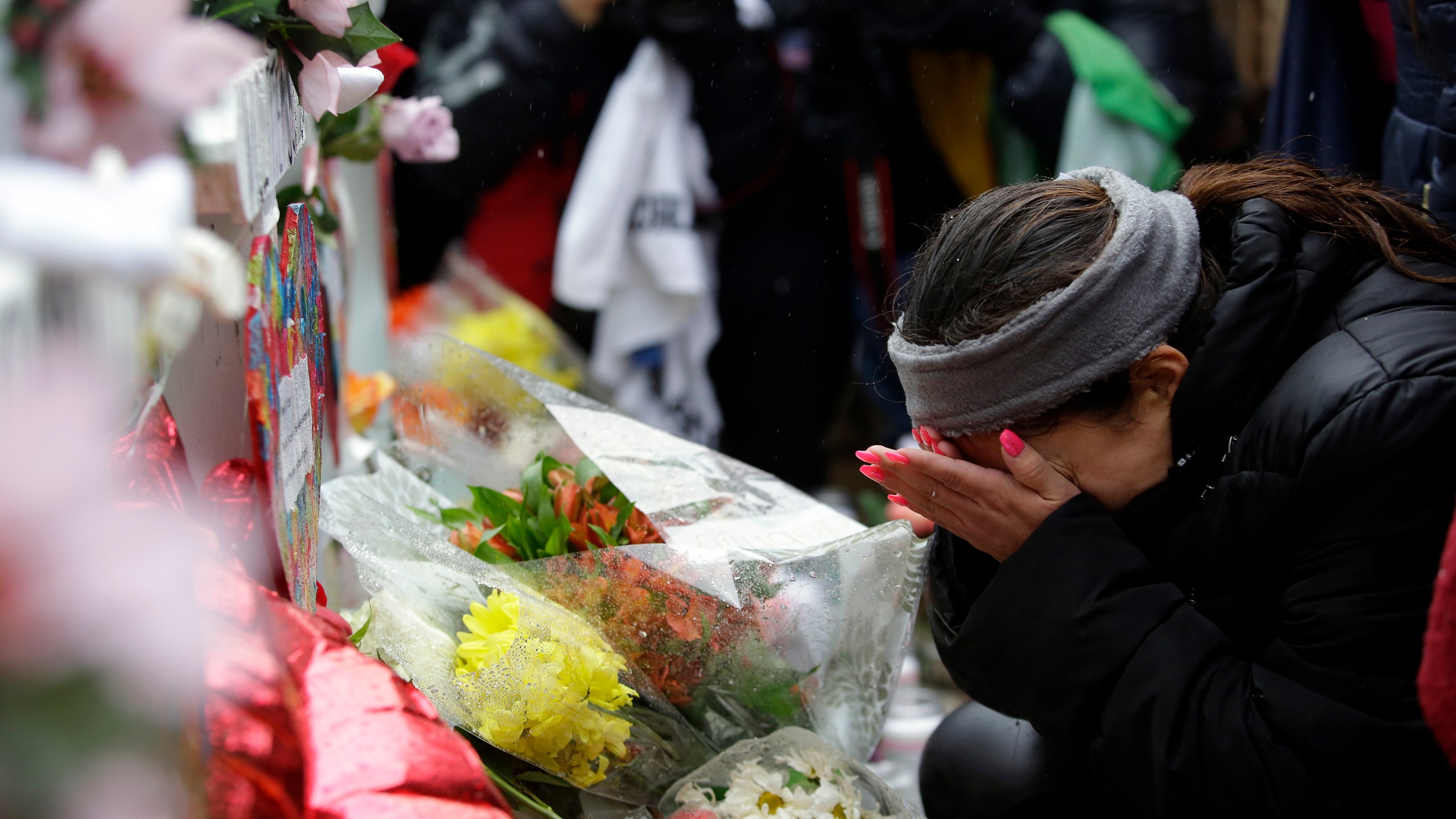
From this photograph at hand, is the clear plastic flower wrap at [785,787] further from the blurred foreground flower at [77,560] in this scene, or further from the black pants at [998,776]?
the blurred foreground flower at [77,560]

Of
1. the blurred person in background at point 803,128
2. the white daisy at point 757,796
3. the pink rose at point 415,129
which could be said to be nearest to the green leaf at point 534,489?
the white daisy at point 757,796

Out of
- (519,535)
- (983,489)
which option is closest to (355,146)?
(519,535)

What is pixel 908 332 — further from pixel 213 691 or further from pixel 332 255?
pixel 332 255

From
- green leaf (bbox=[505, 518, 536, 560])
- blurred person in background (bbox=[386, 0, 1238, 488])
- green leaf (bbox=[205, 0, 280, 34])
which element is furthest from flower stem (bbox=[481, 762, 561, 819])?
blurred person in background (bbox=[386, 0, 1238, 488])

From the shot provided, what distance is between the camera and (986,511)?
3.64 ft

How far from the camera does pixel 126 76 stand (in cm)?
59

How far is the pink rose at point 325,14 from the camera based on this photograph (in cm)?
93

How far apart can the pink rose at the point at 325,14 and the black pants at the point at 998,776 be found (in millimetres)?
1079

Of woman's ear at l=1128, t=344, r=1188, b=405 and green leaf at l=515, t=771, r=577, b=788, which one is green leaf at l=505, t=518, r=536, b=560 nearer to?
green leaf at l=515, t=771, r=577, b=788

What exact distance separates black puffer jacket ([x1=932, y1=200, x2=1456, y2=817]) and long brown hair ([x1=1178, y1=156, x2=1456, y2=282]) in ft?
0.07

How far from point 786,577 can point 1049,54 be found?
6.18 ft

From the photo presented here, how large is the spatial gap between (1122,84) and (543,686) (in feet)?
6.81

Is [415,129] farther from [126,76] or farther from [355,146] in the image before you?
[126,76]

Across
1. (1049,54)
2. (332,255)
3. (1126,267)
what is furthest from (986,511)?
(1049,54)
